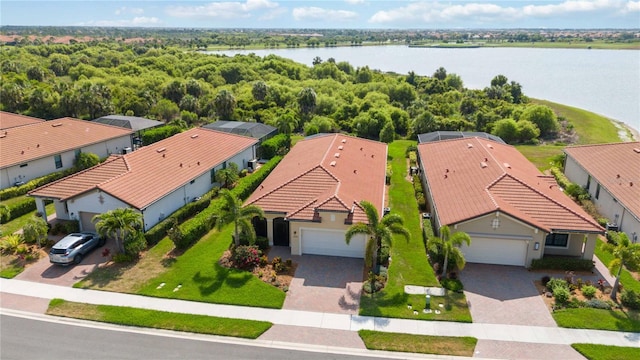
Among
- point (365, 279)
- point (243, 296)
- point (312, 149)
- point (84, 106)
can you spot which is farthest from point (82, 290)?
point (84, 106)

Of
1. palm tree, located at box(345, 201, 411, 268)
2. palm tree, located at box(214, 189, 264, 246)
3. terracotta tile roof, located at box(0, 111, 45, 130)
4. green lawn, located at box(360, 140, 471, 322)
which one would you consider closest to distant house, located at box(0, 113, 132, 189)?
terracotta tile roof, located at box(0, 111, 45, 130)

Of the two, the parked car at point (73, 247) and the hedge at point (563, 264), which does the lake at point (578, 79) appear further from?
the parked car at point (73, 247)

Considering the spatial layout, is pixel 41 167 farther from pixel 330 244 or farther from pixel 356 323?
pixel 356 323

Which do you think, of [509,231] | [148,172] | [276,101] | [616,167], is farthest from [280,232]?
[276,101]

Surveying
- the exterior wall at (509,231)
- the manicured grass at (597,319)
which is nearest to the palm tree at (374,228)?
the exterior wall at (509,231)

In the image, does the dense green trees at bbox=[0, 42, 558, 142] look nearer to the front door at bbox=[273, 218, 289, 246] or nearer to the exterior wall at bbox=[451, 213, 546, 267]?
the front door at bbox=[273, 218, 289, 246]
